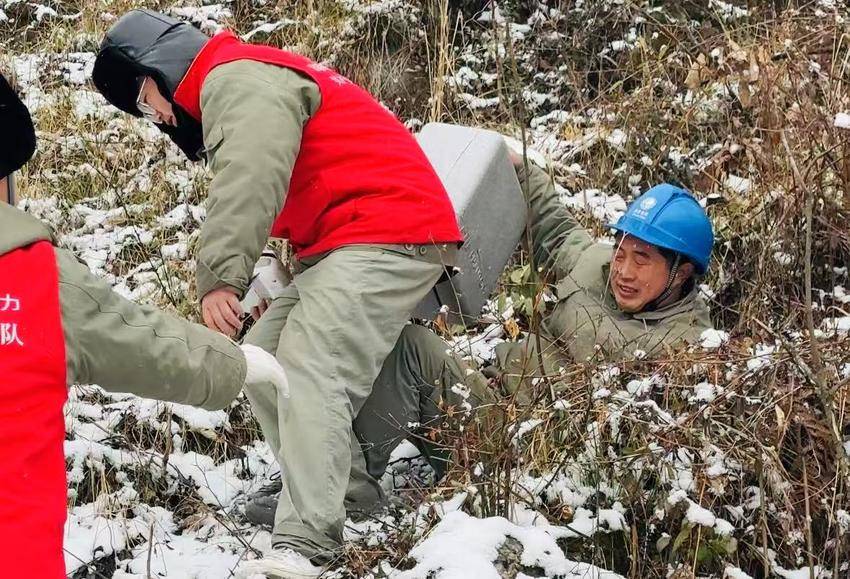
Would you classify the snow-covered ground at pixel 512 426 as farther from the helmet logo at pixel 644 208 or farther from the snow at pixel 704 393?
the helmet logo at pixel 644 208

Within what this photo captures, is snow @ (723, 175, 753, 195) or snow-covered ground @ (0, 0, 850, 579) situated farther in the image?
snow @ (723, 175, 753, 195)

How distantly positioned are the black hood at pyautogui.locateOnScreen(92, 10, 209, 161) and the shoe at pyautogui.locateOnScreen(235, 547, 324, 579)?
1.54 meters

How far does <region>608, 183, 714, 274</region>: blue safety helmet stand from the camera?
4.23 metres

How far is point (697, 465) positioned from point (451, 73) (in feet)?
12.3

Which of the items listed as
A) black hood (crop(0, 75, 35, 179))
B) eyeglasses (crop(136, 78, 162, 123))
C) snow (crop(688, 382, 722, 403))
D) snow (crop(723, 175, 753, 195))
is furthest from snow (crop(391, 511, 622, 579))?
snow (crop(723, 175, 753, 195))

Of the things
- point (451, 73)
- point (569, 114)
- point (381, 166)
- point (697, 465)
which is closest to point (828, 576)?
point (697, 465)

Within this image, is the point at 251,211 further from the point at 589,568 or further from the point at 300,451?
the point at 589,568

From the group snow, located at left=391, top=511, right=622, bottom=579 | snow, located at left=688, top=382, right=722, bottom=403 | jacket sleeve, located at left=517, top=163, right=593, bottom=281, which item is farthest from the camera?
jacket sleeve, located at left=517, top=163, right=593, bottom=281

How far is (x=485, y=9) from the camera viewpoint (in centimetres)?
659

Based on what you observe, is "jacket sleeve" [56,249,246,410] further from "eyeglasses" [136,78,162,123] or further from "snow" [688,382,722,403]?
"eyeglasses" [136,78,162,123]

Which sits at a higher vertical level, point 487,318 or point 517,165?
point 517,165

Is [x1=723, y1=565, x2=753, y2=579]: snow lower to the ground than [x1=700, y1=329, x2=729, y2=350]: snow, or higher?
lower

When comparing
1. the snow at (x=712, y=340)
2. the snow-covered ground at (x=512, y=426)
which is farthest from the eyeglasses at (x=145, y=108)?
the snow at (x=712, y=340)

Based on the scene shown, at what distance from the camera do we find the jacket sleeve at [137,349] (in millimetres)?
2279
